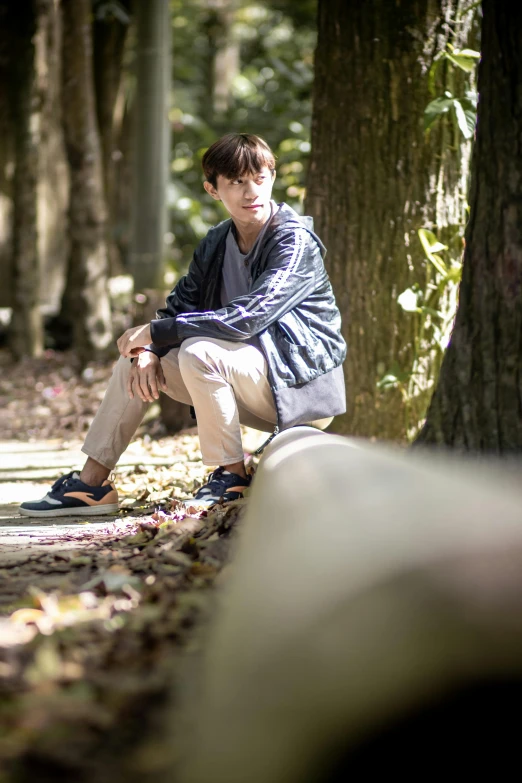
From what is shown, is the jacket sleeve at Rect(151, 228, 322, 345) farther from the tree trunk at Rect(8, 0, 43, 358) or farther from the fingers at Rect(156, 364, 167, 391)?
the tree trunk at Rect(8, 0, 43, 358)

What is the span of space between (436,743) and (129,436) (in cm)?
291

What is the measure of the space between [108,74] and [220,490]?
1019 cm

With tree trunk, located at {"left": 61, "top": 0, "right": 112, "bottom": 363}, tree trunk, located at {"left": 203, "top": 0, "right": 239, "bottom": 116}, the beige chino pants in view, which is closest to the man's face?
the beige chino pants

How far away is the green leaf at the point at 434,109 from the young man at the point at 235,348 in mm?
966

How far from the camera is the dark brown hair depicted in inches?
155

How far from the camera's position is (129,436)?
13.9ft

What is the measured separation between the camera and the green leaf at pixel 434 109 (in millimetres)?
4734

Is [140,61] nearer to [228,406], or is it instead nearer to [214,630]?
[228,406]

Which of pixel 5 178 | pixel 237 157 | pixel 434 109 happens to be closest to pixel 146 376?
pixel 237 157

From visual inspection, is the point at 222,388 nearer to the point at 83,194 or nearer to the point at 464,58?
the point at 464,58

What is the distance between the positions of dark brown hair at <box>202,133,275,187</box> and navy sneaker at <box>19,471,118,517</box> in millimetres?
1442

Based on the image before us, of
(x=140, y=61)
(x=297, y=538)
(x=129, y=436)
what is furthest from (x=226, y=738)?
(x=140, y=61)

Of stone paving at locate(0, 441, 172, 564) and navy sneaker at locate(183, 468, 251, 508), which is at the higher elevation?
navy sneaker at locate(183, 468, 251, 508)

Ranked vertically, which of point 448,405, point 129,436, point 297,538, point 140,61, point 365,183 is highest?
point 140,61
